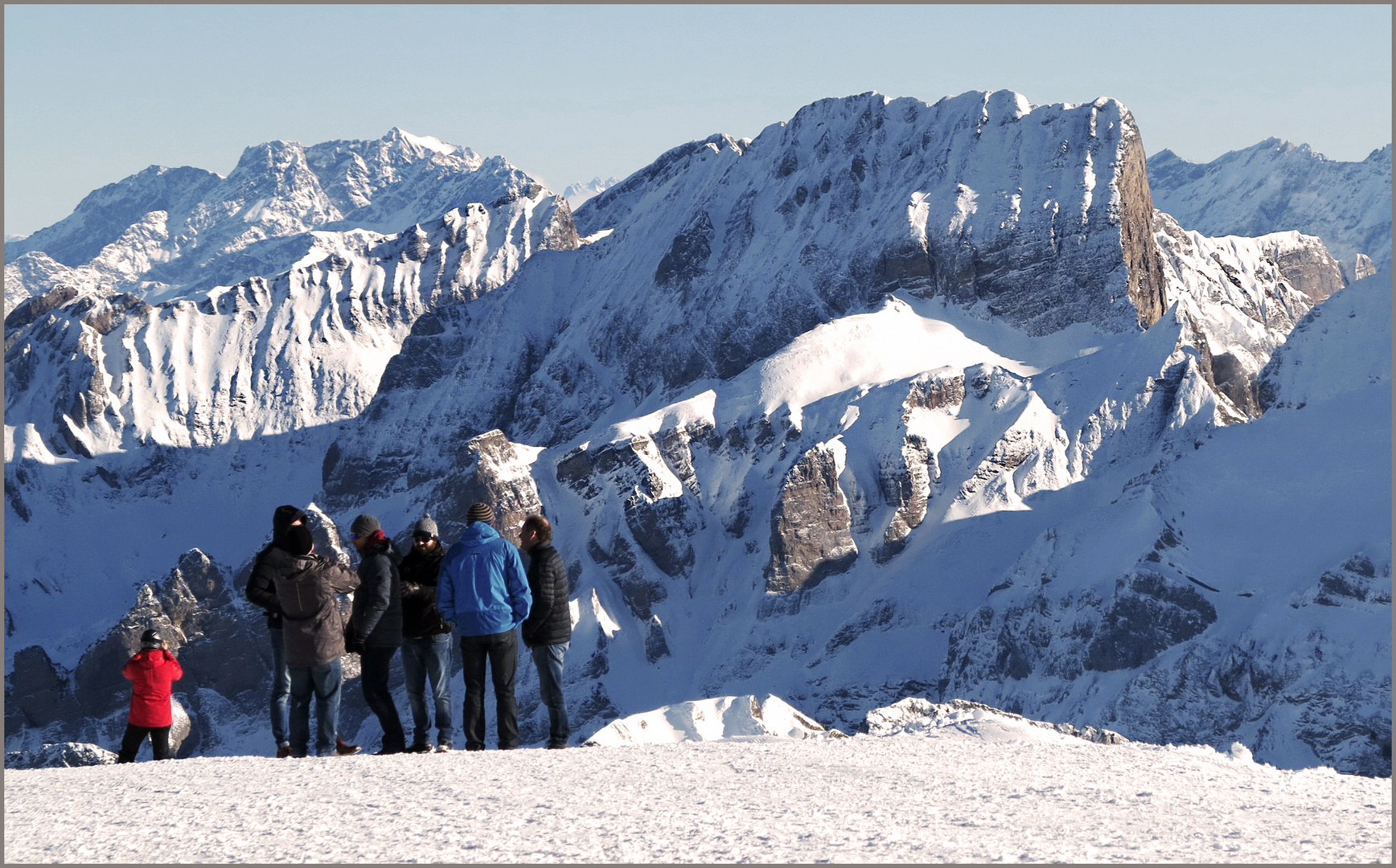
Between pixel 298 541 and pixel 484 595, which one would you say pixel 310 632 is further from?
pixel 484 595

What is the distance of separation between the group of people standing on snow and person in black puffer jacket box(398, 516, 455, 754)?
20 mm

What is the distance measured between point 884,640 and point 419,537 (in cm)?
15870

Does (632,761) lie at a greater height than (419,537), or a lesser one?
lesser

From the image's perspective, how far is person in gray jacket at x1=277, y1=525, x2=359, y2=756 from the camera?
25.9 meters

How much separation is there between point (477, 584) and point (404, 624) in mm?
1765

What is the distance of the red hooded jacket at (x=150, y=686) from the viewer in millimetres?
28453

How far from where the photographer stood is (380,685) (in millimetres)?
26891

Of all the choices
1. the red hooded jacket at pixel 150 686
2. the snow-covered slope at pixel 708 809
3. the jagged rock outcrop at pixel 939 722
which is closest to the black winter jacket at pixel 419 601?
the snow-covered slope at pixel 708 809

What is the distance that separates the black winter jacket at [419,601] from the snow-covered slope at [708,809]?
223 centimetres

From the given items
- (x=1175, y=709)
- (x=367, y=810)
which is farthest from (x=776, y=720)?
(x=367, y=810)

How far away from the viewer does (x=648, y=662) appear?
19225 centimetres

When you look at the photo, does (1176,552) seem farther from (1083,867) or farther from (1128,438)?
(1083,867)

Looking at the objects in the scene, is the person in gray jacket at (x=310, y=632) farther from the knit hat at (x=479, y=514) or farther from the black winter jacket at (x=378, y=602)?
the knit hat at (x=479, y=514)

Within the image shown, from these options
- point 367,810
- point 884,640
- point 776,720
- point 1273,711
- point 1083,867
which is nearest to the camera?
point 1083,867
